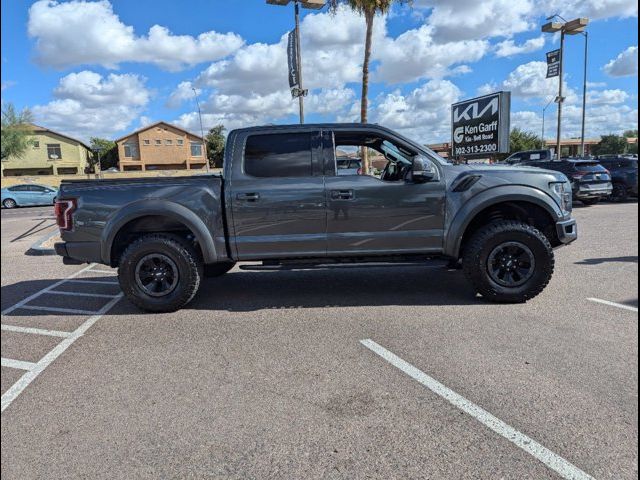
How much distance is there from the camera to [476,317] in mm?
4734

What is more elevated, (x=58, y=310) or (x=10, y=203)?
(x=10, y=203)

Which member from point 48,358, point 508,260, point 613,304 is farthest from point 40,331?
point 613,304

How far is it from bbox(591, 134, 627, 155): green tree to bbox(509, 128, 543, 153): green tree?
12307mm

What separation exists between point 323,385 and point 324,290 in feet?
8.60

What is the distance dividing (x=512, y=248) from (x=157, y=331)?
3883 mm

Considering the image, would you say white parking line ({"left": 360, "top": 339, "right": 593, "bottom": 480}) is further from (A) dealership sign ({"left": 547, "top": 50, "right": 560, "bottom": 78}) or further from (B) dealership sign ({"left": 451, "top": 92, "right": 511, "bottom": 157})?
(A) dealership sign ({"left": 547, "top": 50, "right": 560, "bottom": 78})

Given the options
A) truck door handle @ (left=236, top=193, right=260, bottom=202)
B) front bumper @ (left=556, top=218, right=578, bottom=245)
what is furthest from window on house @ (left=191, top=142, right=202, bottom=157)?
front bumper @ (left=556, top=218, right=578, bottom=245)

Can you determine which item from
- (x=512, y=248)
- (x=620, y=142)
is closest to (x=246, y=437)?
(x=512, y=248)

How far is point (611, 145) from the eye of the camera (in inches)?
2904

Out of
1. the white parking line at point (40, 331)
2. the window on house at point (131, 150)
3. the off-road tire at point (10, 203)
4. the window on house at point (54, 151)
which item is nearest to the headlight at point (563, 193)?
the white parking line at point (40, 331)

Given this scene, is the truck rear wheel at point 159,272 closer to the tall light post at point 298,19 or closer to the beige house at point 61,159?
the tall light post at point 298,19

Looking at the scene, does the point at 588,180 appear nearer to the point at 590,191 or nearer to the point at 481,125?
the point at 590,191

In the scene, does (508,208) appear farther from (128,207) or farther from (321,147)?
(128,207)

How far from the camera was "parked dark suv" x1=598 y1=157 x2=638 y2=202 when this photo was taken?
17.4m
